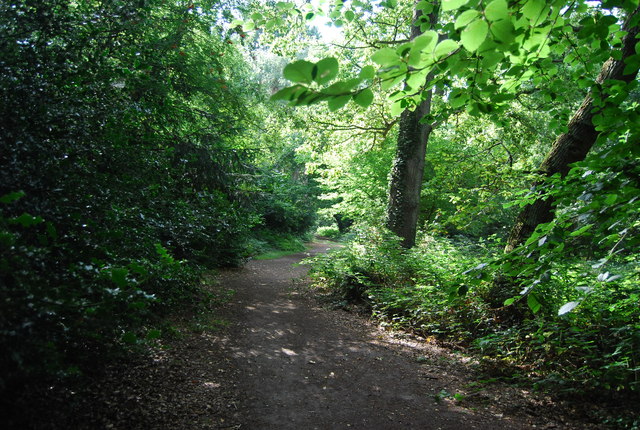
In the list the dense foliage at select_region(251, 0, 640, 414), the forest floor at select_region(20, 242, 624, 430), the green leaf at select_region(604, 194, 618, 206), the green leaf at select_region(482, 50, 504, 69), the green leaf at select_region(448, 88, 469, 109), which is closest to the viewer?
the dense foliage at select_region(251, 0, 640, 414)

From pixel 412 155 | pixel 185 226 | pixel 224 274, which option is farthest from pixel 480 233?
pixel 185 226

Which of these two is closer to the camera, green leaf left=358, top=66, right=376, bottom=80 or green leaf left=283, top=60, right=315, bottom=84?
green leaf left=283, top=60, right=315, bottom=84

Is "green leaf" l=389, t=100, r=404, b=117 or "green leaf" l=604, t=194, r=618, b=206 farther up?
"green leaf" l=389, t=100, r=404, b=117

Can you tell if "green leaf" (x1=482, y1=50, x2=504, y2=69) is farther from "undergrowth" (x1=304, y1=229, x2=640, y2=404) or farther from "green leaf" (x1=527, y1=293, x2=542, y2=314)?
"green leaf" (x1=527, y1=293, x2=542, y2=314)

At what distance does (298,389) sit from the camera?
4.11 metres

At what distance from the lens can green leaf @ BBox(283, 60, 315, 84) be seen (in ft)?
3.62

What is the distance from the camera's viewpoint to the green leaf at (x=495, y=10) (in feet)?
4.29

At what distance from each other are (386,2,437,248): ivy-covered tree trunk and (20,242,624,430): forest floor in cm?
373

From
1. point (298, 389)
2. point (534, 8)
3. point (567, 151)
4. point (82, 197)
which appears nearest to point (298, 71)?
point (534, 8)

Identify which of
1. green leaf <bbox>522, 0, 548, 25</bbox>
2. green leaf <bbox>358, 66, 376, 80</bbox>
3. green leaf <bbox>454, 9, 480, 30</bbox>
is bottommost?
green leaf <bbox>358, 66, 376, 80</bbox>

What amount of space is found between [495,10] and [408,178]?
832cm

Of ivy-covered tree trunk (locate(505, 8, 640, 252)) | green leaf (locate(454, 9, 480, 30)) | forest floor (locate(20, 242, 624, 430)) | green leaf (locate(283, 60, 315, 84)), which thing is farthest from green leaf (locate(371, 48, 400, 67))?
ivy-covered tree trunk (locate(505, 8, 640, 252))

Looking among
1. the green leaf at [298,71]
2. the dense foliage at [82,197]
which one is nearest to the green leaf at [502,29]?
the green leaf at [298,71]

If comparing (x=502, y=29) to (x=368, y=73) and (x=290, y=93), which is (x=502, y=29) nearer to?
(x=368, y=73)
